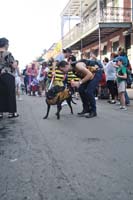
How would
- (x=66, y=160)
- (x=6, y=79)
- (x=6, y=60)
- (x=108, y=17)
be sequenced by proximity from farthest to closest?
(x=108, y=17) < (x=6, y=79) < (x=6, y=60) < (x=66, y=160)

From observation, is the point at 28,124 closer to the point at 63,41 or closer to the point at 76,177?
the point at 76,177

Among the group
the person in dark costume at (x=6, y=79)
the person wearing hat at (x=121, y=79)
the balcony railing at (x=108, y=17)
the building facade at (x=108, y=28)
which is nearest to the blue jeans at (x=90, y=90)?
the person in dark costume at (x=6, y=79)

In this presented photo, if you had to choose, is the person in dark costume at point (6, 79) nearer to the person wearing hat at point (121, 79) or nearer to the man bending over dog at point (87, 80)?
the man bending over dog at point (87, 80)

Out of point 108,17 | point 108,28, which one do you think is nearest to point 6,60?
point 108,28

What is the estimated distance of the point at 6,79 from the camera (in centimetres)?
1005

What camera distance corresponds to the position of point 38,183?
15.2 feet

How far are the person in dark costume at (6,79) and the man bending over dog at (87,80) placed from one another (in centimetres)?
119

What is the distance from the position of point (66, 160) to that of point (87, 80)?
4.72m

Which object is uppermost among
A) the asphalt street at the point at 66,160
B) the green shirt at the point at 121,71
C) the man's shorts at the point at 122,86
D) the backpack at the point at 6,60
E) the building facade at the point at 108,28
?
the building facade at the point at 108,28

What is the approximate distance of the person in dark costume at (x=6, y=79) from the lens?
9.91 meters

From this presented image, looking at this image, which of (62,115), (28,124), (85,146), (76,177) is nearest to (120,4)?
(62,115)

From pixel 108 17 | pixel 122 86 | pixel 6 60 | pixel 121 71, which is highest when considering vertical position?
pixel 108 17

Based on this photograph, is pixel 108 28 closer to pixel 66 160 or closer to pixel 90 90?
pixel 90 90

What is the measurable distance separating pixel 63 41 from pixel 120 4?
49.4 ft
